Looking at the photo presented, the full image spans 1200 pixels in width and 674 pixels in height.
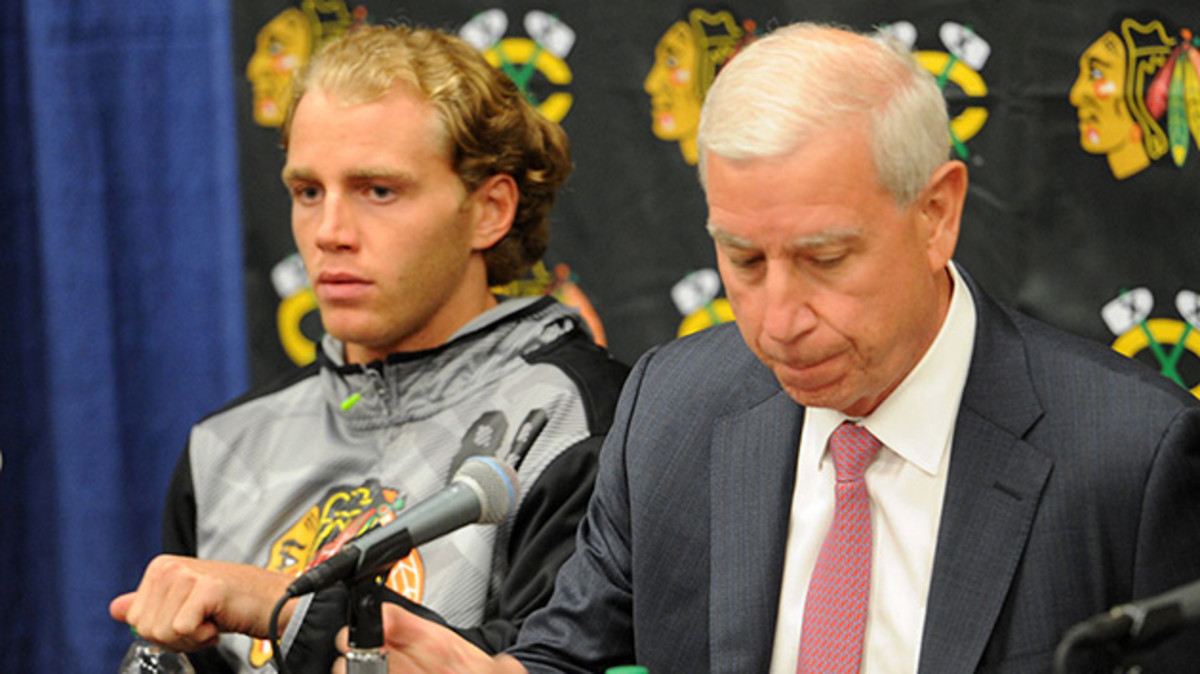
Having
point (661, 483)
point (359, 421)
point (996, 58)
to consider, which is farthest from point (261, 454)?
point (996, 58)

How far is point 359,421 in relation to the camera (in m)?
2.36

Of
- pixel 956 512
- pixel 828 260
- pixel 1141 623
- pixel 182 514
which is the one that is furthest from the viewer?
pixel 182 514

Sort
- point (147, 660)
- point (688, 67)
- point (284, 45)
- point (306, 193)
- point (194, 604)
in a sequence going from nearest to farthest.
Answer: point (194, 604)
point (147, 660)
point (306, 193)
point (688, 67)
point (284, 45)

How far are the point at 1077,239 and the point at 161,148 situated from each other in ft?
5.97

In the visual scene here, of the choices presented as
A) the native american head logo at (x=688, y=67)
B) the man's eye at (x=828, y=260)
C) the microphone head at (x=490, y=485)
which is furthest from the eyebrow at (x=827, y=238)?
the native american head logo at (x=688, y=67)

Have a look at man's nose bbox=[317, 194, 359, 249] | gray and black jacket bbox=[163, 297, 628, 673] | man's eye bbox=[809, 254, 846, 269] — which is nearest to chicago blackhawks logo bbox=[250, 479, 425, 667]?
gray and black jacket bbox=[163, 297, 628, 673]

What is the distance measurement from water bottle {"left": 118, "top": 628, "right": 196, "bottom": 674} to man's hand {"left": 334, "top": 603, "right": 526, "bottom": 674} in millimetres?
550

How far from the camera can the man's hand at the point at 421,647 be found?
5.21 feet

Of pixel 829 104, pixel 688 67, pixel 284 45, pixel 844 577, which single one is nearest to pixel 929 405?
pixel 844 577

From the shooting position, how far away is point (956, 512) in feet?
5.34

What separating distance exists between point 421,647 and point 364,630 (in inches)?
Answer: 7.4

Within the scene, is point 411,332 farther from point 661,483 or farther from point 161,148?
point 161,148

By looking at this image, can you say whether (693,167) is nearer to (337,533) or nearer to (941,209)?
(337,533)

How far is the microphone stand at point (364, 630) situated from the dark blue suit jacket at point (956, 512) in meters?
0.41
